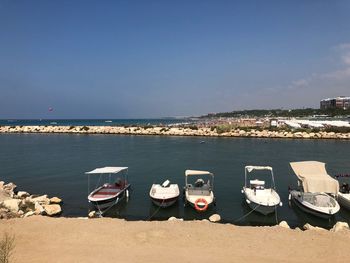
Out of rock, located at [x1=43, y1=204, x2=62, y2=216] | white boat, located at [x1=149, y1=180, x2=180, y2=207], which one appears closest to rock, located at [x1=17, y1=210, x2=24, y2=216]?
rock, located at [x1=43, y1=204, x2=62, y2=216]

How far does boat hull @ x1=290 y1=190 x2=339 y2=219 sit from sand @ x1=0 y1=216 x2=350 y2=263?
343cm

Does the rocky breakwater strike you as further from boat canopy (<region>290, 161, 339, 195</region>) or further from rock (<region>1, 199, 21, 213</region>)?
boat canopy (<region>290, 161, 339, 195</region>)

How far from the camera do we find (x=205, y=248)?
12156 millimetres

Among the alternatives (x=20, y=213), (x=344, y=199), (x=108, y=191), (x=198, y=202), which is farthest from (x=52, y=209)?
(x=344, y=199)

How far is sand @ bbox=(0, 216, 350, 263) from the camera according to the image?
11.3 metres

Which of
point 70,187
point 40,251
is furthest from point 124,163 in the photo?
point 40,251

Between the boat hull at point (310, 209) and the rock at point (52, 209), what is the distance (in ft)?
46.2

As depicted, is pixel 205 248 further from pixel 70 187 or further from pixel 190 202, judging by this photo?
pixel 70 187

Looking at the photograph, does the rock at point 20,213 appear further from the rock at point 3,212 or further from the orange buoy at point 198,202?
the orange buoy at point 198,202

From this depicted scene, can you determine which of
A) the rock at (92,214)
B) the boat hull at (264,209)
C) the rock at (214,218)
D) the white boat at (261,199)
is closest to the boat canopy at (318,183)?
the white boat at (261,199)

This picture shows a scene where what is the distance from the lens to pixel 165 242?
500 inches

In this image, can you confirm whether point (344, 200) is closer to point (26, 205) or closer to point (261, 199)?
point (261, 199)

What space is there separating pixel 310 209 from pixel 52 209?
47.7 feet

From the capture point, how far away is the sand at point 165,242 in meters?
11.3
